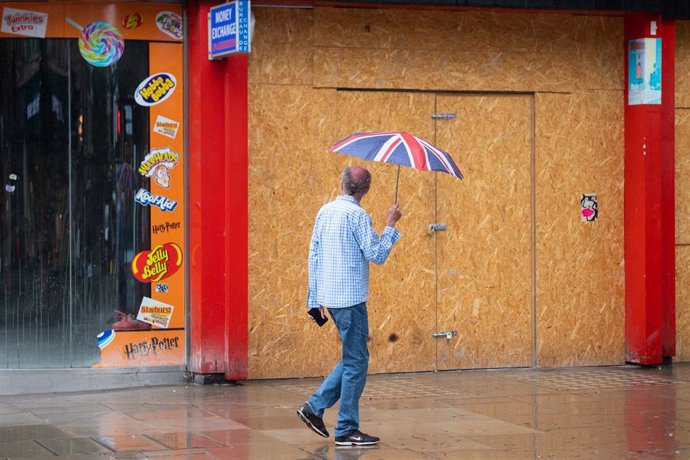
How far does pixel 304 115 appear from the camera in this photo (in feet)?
39.4

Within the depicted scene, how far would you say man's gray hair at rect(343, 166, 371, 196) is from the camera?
8.62 meters

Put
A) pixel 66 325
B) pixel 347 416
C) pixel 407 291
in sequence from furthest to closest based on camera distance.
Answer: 1. pixel 407 291
2. pixel 66 325
3. pixel 347 416

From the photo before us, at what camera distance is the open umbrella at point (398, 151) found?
8367 millimetres

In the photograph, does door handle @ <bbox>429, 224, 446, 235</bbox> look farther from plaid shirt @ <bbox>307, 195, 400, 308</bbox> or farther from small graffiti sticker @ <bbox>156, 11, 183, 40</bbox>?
plaid shirt @ <bbox>307, 195, 400, 308</bbox>

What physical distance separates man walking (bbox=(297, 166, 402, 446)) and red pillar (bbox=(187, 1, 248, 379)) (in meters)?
3.10

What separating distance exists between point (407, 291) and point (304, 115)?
2.04 m

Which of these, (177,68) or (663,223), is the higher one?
(177,68)

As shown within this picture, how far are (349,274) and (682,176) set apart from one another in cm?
610

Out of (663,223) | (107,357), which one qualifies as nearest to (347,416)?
(107,357)

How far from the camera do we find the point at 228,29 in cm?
1105

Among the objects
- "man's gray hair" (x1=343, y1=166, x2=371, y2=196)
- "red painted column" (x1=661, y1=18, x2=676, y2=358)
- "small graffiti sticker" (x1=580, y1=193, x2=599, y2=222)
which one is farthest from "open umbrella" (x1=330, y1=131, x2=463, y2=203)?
"red painted column" (x1=661, y1=18, x2=676, y2=358)

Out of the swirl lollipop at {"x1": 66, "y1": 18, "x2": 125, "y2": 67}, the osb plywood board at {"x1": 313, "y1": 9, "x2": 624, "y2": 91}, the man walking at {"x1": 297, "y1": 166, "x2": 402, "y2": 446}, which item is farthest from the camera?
the osb plywood board at {"x1": 313, "y1": 9, "x2": 624, "y2": 91}

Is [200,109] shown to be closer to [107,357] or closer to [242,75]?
[242,75]

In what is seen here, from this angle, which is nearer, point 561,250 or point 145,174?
point 145,174
